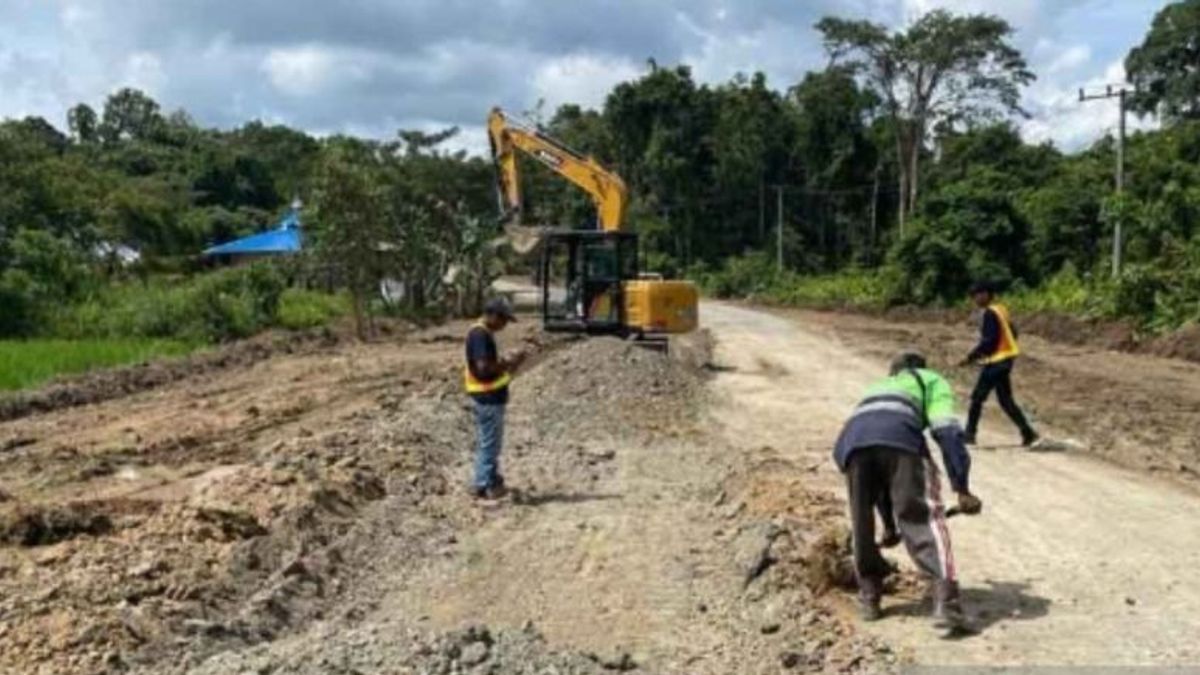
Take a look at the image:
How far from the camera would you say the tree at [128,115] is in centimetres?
11169

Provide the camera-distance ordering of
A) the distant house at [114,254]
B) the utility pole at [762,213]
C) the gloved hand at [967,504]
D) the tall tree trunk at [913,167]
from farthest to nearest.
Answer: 1. the utility pole at [762,213]
2. the tall tree trunk at [913,167]
3. the distant house at [114,254]
4. the gloved hand at [967,504]

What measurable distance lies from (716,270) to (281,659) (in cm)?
7085

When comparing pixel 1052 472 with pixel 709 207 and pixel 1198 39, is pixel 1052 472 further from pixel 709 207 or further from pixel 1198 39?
pixel 709 207

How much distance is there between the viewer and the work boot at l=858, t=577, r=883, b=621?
318 inches

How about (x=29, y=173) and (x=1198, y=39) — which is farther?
(x=1198, y=39)

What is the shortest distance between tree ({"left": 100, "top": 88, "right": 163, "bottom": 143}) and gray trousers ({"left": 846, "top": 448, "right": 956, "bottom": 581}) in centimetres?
10900

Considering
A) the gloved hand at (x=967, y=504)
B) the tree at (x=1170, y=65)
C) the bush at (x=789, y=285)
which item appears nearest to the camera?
the gloved hand at (x=967, y=504)

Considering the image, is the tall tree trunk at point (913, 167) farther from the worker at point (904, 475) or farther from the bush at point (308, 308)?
the worker at point (904, 475)

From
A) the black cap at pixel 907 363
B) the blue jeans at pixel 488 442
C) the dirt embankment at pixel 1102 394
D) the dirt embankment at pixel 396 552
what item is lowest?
the dirt embankment at pixel 1102 394

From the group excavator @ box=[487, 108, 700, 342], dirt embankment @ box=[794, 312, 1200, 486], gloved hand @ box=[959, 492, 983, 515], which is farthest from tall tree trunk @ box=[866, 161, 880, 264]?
gloved hand @ box=[959, 492, 983, 515]

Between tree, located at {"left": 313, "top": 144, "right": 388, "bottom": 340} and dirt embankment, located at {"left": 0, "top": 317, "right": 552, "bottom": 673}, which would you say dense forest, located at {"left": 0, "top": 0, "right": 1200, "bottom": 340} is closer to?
tree, located at {"left": 313, "top": 144, "right": 388, "bottom": 340}

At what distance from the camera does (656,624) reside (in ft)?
27.4

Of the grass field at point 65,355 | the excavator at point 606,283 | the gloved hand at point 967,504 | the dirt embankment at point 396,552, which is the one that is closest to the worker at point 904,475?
the gloved hand at point 967,504

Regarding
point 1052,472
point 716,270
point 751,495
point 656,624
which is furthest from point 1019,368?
point 716,270
